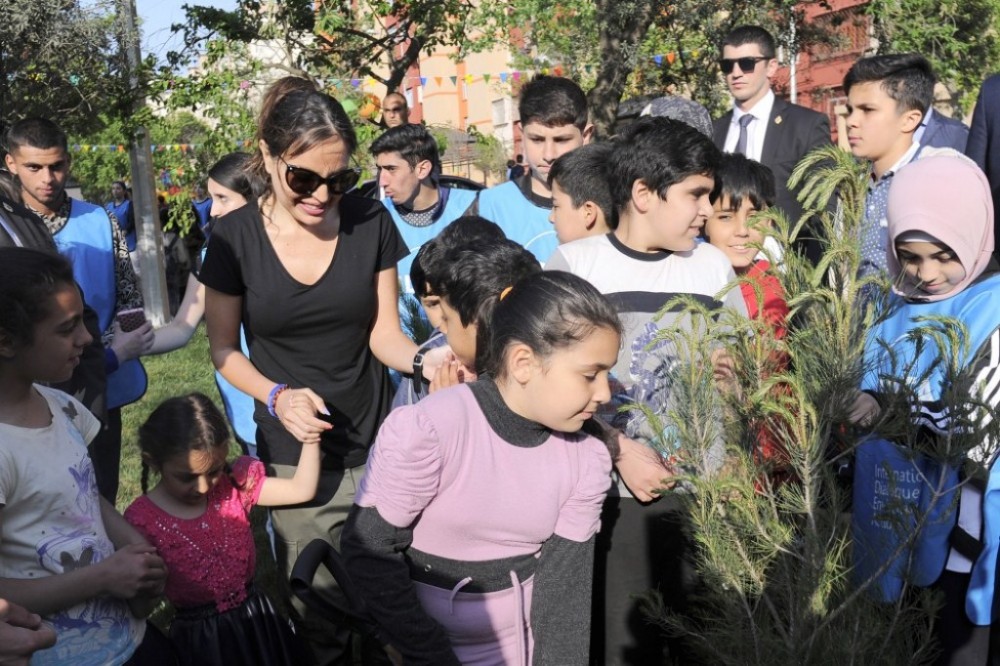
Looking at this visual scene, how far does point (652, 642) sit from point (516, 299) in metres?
1.33

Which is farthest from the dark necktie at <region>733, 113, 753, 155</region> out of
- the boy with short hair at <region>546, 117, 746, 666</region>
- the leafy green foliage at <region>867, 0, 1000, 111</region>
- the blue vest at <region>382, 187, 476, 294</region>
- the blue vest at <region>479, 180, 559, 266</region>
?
the leafy green foliage at <region>867, 0, 1000, 111</region>

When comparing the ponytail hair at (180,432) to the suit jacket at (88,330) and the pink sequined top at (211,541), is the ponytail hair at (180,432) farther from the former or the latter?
the suit jacket at (88,330)

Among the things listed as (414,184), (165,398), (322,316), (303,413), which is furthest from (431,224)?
(165,398)

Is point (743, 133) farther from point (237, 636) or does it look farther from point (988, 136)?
point (237, 636)

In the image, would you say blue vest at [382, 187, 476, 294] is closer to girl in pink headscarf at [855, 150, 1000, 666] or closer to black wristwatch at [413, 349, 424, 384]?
black wristwatch at [413, 349, 424, 384]

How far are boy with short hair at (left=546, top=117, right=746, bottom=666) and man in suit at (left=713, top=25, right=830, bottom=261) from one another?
7.30 feet

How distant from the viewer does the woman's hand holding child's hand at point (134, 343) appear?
4.33 meters

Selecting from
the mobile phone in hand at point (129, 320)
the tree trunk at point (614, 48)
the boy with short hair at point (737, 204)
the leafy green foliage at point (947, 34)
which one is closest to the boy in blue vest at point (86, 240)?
the mobile phone in hand at point (129, 320)

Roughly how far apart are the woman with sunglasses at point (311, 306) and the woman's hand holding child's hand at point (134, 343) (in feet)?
3.10

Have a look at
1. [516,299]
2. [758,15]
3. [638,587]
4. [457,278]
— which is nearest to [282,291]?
[457,278]

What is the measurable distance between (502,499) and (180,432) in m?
1.37

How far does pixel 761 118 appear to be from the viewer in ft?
18.8

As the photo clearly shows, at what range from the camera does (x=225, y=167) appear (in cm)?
516

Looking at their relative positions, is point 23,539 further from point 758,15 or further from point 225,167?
point 758,15
